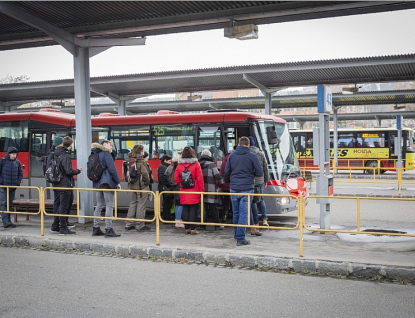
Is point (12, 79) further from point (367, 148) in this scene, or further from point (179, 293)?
point (179, 293)

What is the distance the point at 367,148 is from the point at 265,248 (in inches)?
1069

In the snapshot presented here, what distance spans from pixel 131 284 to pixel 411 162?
2996 centimetres

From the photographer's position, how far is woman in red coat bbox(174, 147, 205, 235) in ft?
33.8

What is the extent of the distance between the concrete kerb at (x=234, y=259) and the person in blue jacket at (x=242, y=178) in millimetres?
1126

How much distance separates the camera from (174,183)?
38.3 feet

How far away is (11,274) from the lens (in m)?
7.37

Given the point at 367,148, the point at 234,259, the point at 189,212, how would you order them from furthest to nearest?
the point at 367,148
the point at 189,212
the point at 234,259

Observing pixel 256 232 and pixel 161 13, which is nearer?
pixel 256 232

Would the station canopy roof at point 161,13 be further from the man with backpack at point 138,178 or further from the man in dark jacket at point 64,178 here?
the man with backpack at point 138,178

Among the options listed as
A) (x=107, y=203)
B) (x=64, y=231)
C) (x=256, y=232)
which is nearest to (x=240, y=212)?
(x=256, y=232)

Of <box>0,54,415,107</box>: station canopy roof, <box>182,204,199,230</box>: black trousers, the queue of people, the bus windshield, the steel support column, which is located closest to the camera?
the queue of people

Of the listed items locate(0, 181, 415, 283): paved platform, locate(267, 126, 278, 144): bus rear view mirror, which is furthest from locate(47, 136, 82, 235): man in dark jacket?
locate(267, 126, 278, 144): bus rear view mirror

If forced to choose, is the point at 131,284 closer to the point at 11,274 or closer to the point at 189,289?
the point at 189,289

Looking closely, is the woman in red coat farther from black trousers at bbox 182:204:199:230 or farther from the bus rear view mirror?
the bus rear view mirror
